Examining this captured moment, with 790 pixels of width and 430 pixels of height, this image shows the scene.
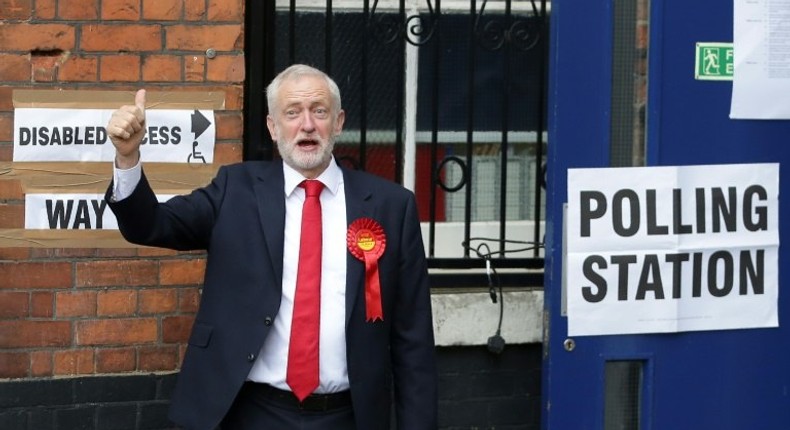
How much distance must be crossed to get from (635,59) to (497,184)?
2.90 feet

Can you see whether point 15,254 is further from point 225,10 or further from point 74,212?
point 225,10

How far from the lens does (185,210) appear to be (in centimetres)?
412

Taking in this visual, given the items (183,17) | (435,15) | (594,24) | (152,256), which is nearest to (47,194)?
(152,256)

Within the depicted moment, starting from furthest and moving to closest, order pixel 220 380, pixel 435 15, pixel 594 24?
pixel 435 15
pixel 594 24
pixel 220 380

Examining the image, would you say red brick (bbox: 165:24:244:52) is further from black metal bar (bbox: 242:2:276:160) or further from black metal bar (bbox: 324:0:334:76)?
black metal bar (bbox: 324:0:334:76)

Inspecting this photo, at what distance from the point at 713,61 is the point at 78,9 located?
2298mm

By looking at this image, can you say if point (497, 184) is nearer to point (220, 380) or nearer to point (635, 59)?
point (635, 59)

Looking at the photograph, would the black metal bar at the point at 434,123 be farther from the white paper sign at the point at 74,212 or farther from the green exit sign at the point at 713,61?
the white paper sign at the point at 74,212

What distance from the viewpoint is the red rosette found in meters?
4.16

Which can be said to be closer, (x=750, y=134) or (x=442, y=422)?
(x=750, y=134)

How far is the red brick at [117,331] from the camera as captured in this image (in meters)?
5.10

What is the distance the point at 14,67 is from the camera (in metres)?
4.98

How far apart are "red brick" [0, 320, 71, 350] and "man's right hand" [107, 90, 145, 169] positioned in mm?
1384

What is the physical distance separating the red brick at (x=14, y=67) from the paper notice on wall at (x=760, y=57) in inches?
101
